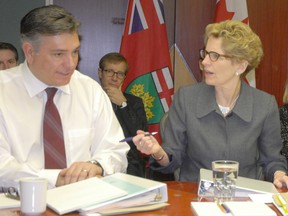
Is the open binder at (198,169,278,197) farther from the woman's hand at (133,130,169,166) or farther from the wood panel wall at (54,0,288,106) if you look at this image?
the wood panel wall at (54,0,288,106)

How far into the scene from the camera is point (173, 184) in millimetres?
1963

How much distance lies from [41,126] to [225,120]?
911 mm

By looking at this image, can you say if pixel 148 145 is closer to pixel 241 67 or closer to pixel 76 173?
pixel 76 173

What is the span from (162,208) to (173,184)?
0.52 metres

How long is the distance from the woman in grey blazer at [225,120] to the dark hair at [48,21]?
29.5 inches

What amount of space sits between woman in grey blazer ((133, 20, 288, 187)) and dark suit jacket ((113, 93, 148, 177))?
77 centimetres

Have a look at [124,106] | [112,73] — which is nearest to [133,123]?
[124,106]

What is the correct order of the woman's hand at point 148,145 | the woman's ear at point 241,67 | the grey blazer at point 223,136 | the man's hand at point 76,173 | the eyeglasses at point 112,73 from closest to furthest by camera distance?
the man's hand at point 76,173, the woman's hand at point 148,145, the grey blazer at point 223,136, the woman's ear at point 241,67, the eyeglasses at point 112,73

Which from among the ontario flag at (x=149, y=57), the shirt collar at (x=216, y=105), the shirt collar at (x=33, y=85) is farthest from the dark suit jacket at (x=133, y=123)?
the shirt collar at (x=33, y=85)

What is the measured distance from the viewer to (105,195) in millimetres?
1395

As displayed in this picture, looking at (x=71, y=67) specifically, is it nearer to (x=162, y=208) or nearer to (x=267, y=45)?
(x=162, y=208)

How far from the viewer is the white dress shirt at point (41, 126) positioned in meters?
1.90

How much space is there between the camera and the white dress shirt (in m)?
1.90

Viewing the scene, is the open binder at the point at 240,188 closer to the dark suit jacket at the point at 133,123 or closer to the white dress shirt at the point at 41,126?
the white dress shirt at the point at 41,126
